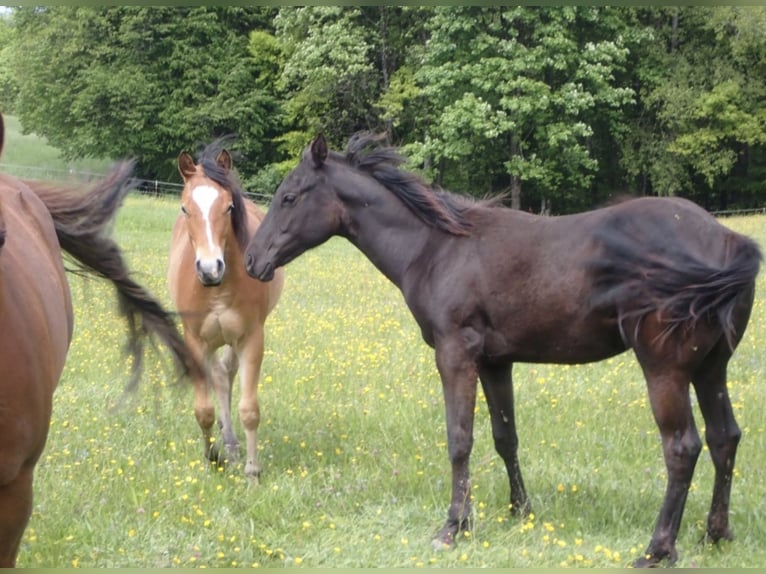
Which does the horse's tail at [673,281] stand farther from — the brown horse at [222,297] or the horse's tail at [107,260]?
the brown horse at [222,297]

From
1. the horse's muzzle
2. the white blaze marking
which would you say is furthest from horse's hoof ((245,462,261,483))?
the white blaze marking

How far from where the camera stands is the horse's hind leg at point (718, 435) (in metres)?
4.73

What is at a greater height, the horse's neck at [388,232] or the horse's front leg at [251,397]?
Answer: the horse's neck at [388,232]

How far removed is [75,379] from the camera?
834cm

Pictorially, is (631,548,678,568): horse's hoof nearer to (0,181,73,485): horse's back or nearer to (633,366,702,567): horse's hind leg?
(633,366,702,567): horse's hind leg

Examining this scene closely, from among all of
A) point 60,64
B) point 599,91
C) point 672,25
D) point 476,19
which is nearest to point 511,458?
point 476,19

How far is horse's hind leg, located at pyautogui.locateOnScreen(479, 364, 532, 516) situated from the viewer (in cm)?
524

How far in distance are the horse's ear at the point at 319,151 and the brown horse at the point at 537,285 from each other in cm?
1

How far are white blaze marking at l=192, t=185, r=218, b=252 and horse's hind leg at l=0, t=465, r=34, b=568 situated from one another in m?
2.96

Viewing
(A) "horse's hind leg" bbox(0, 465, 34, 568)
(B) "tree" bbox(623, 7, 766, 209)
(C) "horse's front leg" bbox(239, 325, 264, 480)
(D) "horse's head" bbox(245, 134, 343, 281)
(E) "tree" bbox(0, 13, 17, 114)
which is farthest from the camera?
(E) "tree" bbox(0, 13, 17, 114)

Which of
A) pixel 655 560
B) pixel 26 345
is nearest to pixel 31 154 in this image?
pixel 655 560

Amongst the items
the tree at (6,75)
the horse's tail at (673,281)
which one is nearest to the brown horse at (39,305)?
the horse's tail at (673,281)

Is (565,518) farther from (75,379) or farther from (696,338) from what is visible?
(75,379)

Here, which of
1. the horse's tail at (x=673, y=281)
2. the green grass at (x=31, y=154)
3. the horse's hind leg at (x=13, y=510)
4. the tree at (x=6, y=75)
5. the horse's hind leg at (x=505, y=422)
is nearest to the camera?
the horse's hind leg at (x=13, y=510)
